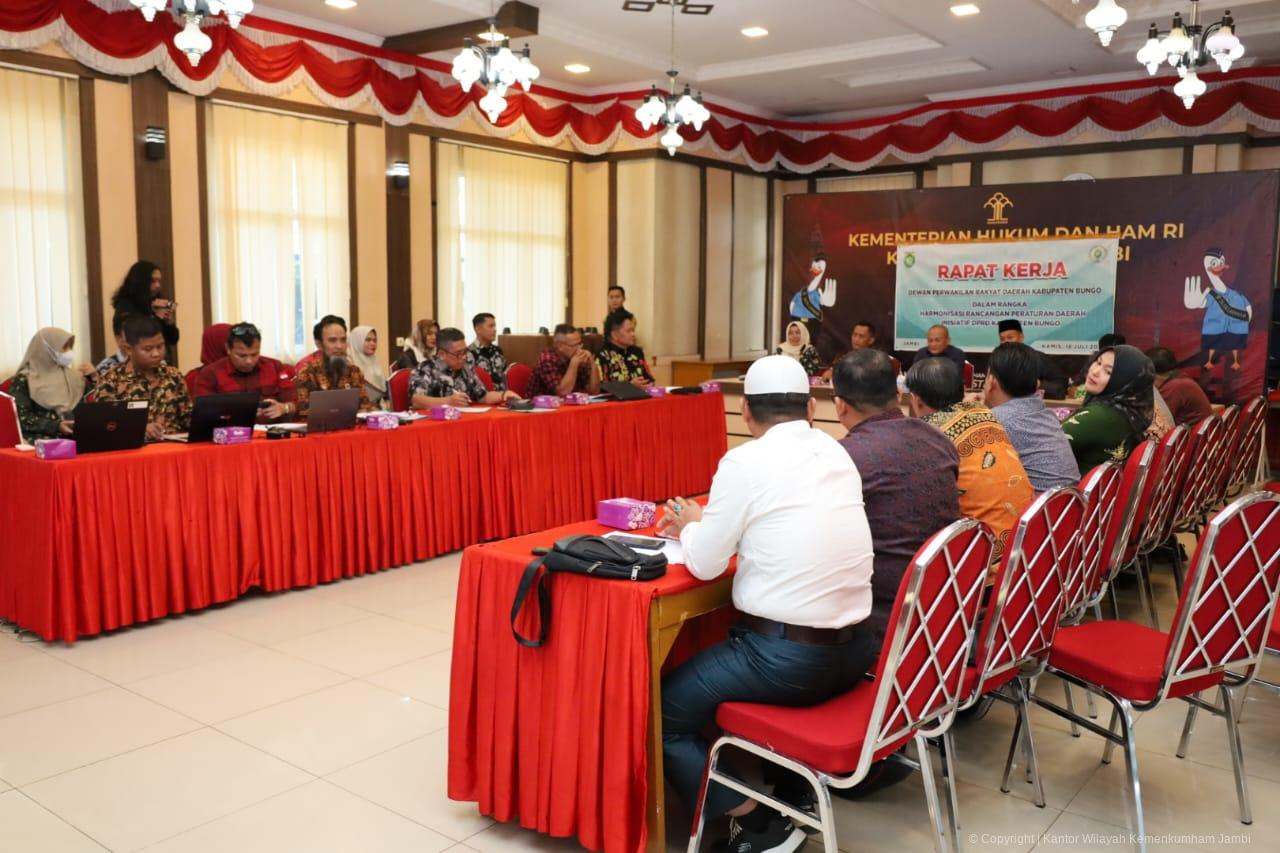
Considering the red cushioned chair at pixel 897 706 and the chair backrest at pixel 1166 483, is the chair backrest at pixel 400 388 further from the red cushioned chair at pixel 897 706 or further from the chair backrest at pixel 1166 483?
the red cushioned chair at pixel 897 706

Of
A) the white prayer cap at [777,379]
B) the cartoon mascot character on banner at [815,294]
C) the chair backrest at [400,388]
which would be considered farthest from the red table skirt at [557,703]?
the cartoon mascot character on banner at [815,294]

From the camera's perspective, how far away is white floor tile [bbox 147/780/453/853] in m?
2.58

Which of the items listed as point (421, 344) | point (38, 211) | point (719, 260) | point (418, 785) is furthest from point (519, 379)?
point (719, 260)

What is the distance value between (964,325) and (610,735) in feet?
25.0

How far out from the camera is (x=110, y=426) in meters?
4.08

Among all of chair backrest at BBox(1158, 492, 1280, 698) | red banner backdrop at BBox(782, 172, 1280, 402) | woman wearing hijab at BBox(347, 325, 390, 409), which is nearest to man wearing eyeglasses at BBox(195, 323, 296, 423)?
woman wearing hijab at BBox(347, 325, 390, 409)

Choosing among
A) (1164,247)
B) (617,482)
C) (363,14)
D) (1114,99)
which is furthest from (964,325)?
(363,14)

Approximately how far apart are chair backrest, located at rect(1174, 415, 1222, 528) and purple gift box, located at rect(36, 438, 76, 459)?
444 centimetres

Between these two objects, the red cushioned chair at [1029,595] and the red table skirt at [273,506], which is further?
the red table skirt at [273,506]

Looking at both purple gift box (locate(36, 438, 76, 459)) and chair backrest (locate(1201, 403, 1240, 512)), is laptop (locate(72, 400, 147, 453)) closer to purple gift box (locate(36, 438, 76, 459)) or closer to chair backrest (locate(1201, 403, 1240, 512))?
purple gift box (locate(36, 438, 76, 459))

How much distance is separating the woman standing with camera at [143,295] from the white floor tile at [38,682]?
11.1 ft

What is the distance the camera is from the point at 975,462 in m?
2.97

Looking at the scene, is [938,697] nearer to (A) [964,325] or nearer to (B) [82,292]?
(B) [82,292]

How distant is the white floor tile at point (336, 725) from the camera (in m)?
3.12
